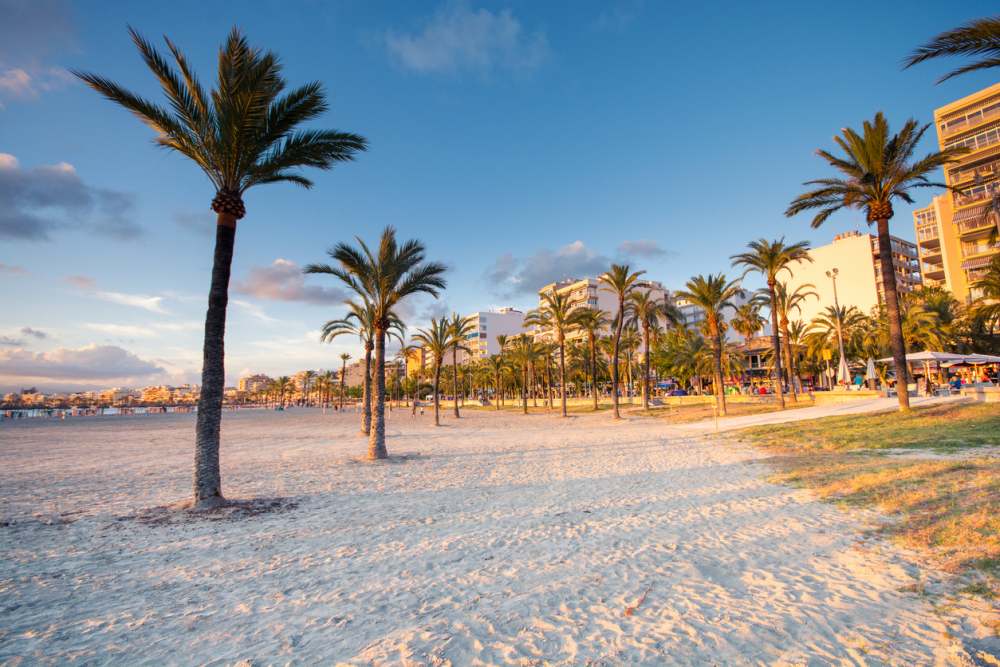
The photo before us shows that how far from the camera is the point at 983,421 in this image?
1658 cm

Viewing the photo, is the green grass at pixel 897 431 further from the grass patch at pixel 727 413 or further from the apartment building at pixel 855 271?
the apartment building at pixel 855 271

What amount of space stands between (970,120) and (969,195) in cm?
1178

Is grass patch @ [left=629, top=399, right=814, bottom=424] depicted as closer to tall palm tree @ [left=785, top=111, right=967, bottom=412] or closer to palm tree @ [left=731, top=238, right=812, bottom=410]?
palm tree @ [left=731, top=238, right=812, bottom=410]

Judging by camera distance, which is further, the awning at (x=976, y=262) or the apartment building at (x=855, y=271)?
the apartment building at (x=855, y=271)

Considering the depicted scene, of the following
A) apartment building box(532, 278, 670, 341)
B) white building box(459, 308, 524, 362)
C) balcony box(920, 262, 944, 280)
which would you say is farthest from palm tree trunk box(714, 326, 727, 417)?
white building box(459, 308, 524, 362)

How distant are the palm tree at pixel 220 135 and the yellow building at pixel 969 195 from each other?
72.5 m

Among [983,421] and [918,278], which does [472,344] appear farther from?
[983,421]

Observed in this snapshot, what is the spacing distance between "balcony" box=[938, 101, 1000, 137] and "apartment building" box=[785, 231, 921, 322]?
23611 millimetres

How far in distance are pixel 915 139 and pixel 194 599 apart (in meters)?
29.4

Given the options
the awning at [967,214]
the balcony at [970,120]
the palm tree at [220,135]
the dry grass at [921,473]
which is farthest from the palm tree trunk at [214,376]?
the balcony at [970,120]

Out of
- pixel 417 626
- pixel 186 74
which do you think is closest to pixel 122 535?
pixel 417 626

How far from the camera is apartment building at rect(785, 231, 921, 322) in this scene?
80625 mm

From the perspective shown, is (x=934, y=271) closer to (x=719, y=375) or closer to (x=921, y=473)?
(x=719, y=375)

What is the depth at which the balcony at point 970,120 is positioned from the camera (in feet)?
182
